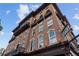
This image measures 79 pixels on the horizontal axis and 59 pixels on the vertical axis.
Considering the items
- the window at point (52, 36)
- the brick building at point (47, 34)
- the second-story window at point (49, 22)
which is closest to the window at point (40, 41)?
the brick building at point (47, 34)

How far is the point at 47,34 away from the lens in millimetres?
11586

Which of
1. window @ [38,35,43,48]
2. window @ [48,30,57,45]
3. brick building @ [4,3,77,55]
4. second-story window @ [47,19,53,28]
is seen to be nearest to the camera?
brick building @ [4,3,77,55]

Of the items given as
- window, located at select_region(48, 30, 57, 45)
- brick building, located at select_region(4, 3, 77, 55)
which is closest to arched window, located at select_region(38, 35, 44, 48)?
brick building, located at select_region(4, 3, 77, 55)

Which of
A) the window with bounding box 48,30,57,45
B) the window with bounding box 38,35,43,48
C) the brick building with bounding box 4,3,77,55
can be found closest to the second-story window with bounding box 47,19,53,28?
the brick building with bounding box 4,3,77,55

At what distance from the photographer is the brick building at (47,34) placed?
31.3 feet

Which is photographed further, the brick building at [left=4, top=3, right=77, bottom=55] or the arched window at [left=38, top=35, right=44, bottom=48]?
the arched window at [left=38, top=35, right=44, bottom=48]

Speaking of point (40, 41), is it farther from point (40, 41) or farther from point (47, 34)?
point (47, 34)

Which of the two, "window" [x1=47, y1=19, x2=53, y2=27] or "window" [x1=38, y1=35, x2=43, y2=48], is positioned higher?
"window" [x1=47, y1=19, x2=53, y2=27]

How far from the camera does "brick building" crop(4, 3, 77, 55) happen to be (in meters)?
9.55

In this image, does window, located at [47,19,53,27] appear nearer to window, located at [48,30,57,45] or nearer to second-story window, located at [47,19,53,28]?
second-story window, located at [47,19,53,28]

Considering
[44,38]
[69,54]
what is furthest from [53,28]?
[69,54]

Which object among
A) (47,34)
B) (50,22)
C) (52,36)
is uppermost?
(50,22)

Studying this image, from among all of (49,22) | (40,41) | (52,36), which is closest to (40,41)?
(40,41)

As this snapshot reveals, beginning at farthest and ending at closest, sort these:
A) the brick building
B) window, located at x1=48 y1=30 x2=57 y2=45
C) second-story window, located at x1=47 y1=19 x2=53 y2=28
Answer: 1. second-story window, located at x1=47 y1=19 x2=53 y2=28
2. window, located at x1=48 y1=30 x2=57 y2=45
3. the brick building
